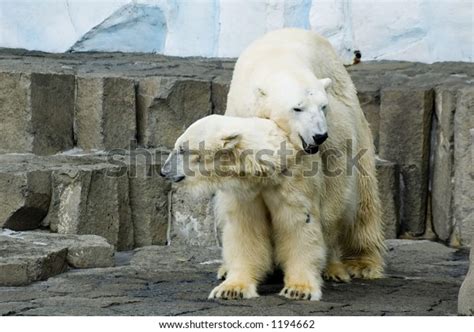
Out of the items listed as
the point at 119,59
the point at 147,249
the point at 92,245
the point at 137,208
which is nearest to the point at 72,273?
the point at 92,245

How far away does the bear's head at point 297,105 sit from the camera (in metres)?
4.72

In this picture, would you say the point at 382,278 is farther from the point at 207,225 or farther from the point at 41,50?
the point at 41,50

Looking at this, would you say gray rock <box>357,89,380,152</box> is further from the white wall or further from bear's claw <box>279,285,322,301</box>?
bear's claw <box>279,285,322,301</box>

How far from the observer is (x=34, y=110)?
7109 mm

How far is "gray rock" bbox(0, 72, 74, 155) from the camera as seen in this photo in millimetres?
7055

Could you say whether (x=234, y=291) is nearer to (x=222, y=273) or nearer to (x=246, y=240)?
(x=246, y=240)

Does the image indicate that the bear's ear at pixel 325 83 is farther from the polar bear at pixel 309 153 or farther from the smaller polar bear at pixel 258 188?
the smaller polar bear at pixel 258 188

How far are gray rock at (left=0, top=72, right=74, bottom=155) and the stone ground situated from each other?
1172mm

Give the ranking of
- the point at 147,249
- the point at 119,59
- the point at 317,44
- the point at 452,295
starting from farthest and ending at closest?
the point at 119,59, the point at 147,249, the point at 317,44, the point at 452,295

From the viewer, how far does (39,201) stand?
21.9 ft

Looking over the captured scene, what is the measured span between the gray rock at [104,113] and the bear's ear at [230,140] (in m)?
2.57

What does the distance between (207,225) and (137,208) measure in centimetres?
43

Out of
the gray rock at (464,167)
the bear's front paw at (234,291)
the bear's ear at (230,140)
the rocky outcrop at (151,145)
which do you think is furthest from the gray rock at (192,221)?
the bear's ear at (230,140)

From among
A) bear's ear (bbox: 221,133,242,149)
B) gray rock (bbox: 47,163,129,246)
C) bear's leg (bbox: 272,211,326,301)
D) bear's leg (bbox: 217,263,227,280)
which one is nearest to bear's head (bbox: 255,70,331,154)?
bear's ear (bbox: 221,133,242,149)
